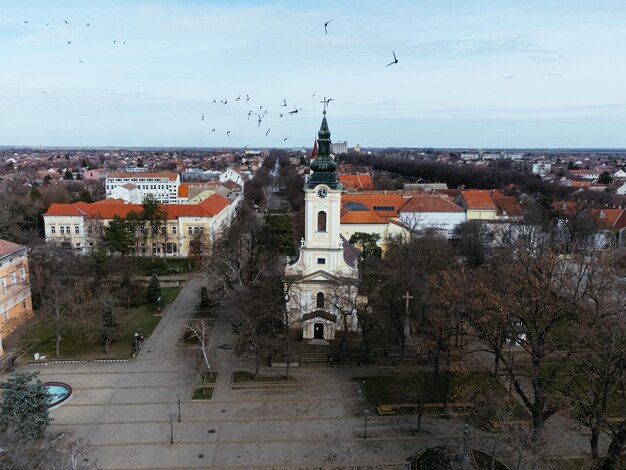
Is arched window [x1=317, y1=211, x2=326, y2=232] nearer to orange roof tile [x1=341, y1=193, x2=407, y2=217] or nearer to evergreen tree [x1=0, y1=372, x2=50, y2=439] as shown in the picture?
evergreen tree [x1=0, y1=372, x2=50, y2=439]

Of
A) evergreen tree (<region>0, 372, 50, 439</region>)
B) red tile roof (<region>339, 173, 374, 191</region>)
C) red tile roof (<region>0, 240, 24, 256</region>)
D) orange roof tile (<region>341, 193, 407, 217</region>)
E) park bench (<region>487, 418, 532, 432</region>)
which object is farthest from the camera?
red tile roof (<region>339, 173, 374, 191</region>)

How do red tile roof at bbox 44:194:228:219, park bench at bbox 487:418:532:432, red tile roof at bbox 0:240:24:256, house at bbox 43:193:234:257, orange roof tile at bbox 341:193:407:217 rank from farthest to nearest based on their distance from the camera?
orange roof tile at bbox 341:193:407:217 < red tile roof at bbox 44:194:228:219 < house at bbox 43:193:234:257 < red tile roof at bbox 0:240:24:256 < park bench at bbox 487:418:532:432

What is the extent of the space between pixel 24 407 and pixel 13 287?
17.9 m

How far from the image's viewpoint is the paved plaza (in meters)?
21.4

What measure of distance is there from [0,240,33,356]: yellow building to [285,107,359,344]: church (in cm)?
1976

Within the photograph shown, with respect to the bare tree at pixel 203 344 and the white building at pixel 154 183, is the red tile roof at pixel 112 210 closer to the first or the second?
the bare tree at pixel 203 344

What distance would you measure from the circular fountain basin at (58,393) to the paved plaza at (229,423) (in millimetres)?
325

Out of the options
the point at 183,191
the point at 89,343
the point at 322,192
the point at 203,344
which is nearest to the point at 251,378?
the point at 203,344

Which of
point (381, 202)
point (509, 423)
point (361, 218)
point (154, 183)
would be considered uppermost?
point (154, 183)

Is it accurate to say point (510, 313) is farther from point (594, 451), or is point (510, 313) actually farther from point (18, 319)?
point (18, 319)

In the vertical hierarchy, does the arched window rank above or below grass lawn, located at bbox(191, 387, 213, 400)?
above

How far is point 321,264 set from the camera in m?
34.1

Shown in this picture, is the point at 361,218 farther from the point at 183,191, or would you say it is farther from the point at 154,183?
the point at 154,183

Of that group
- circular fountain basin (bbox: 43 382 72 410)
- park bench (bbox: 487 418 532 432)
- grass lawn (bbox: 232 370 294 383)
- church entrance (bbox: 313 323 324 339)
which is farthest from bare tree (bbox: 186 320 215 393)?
park bench (bbox: 487 418 532 432)
